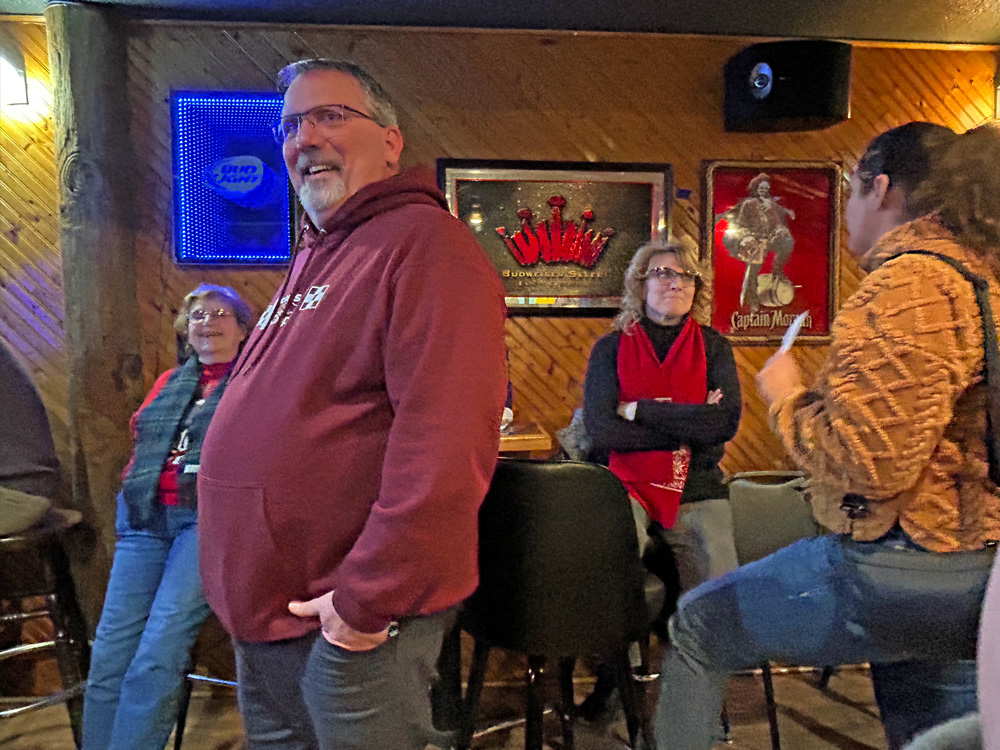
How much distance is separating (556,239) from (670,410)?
1.36 metres

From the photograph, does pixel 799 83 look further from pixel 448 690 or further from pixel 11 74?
pixel 11 74

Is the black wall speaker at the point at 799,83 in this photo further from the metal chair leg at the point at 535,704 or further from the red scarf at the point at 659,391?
the metal chair leg at the point at 535,704

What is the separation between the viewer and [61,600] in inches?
100

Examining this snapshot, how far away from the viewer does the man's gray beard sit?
50.8 inches

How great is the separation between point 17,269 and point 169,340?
79cm

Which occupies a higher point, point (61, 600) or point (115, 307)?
point (115, 307)

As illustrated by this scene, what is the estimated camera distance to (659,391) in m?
2.52

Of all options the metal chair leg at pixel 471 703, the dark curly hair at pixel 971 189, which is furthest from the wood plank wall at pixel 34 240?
the dark curly hair at pixel 971 189

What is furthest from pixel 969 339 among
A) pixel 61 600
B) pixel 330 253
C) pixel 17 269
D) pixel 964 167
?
pixel 17 269

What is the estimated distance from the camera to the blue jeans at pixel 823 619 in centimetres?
121

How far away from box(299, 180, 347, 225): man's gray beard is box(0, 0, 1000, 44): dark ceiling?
2105 millimetres

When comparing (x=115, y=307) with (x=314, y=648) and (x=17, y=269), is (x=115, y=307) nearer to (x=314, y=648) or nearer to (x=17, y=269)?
(x=17, y=269)

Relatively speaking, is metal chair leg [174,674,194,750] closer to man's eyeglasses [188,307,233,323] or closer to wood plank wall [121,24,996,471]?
man's eyeglasses [188,307,233,323]

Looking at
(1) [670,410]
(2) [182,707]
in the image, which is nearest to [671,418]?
(1) [670,410]
